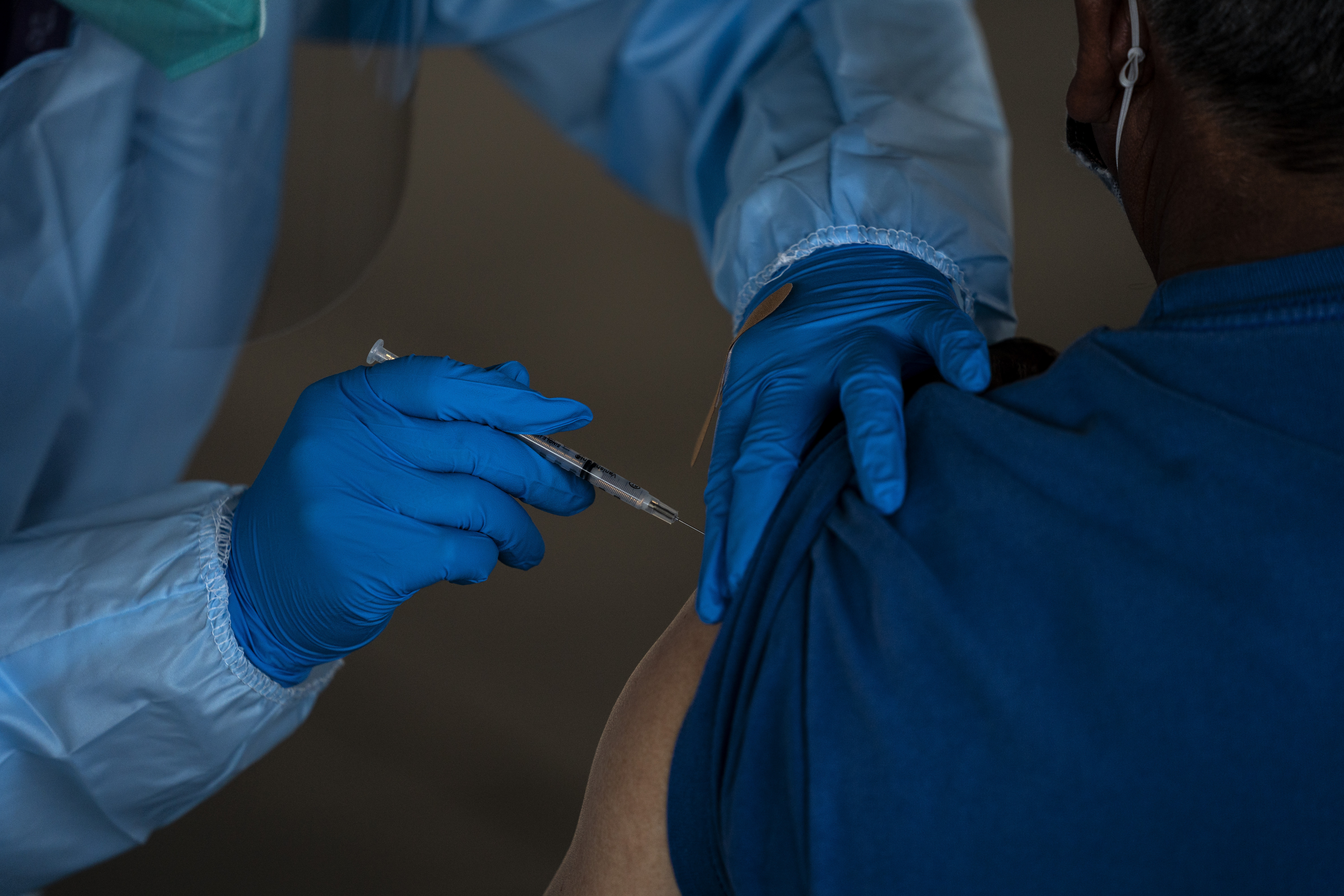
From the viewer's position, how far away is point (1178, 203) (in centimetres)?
80

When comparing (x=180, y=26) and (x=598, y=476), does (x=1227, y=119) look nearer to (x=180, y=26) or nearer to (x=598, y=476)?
(x=598, y=476)

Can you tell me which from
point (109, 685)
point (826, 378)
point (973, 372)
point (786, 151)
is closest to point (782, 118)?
point (786, 151)

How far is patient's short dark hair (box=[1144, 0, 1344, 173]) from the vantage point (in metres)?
0.68

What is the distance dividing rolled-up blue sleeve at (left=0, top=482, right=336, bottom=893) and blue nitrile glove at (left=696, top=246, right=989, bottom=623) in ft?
1.70

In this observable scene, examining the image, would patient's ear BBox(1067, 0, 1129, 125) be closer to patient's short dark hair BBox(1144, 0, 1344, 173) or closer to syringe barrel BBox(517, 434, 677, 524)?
patient's short dark hair BBox(1144, 0, 1344, 173)

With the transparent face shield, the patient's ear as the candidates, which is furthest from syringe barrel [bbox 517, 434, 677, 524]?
the patient's ear

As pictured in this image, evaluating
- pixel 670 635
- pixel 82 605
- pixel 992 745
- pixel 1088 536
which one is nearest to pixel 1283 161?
pixel 1088 536

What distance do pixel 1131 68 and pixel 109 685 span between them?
1086 mm

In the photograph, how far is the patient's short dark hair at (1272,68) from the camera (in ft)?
2.23

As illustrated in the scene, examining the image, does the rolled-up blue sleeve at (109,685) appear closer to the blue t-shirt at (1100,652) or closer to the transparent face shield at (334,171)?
the transparent face shield at (334,171)

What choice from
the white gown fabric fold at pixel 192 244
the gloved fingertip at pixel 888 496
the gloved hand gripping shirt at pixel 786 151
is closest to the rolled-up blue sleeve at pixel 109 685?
the white gown fabric fold at pixel 192 244

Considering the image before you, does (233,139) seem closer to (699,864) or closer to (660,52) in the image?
(660,52)

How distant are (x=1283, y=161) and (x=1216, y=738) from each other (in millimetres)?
423

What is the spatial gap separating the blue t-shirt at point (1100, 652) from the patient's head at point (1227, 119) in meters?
0.08
